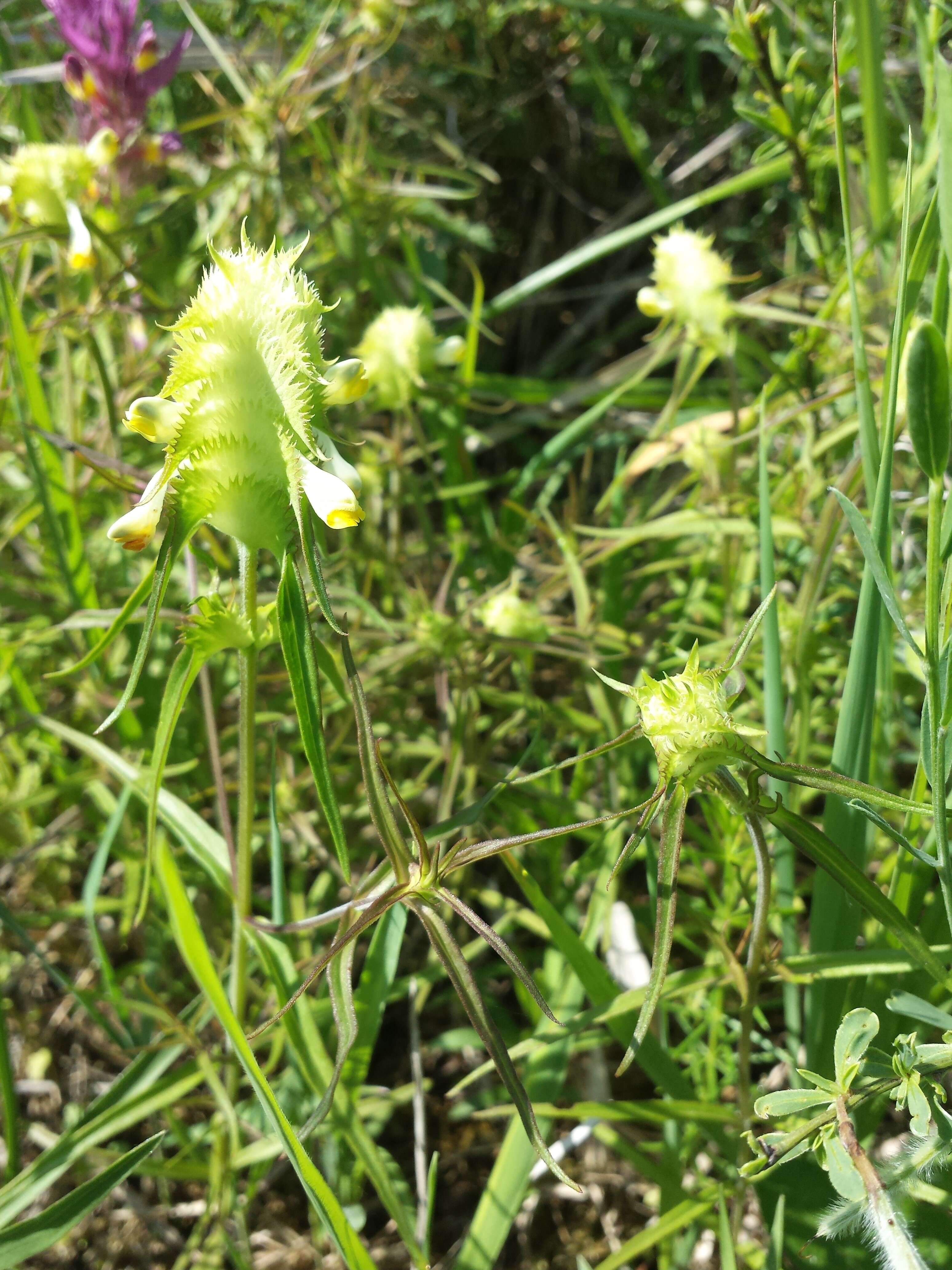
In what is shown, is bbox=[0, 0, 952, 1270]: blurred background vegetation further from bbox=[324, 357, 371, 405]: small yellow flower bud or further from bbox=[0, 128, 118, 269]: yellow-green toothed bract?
bbox=[324, 357, 371, 405]: small yellow flower bud

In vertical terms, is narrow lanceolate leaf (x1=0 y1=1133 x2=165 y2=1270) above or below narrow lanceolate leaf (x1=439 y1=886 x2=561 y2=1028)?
below

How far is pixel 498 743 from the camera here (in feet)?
4.57

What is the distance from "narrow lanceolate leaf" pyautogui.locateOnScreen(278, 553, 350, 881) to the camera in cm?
64

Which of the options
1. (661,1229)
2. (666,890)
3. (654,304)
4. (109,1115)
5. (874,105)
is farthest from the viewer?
(654,304)

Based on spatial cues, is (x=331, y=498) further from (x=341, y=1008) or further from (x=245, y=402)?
(x=341, y=1008)

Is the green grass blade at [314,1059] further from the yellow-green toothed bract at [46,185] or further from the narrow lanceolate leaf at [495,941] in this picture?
the yellow-green toothed bract at [46,185]

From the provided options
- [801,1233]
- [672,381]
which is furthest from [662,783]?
[672,381]

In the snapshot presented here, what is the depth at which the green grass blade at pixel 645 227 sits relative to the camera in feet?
4.54

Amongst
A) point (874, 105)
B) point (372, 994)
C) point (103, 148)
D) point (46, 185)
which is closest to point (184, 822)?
point (372, 994)

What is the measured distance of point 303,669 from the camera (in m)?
0.66

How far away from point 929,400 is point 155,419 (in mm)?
520

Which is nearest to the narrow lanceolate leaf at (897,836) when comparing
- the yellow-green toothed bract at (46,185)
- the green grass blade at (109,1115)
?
the green grass blade at (109,1115)

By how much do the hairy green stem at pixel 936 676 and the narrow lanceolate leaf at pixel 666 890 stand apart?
0.18m

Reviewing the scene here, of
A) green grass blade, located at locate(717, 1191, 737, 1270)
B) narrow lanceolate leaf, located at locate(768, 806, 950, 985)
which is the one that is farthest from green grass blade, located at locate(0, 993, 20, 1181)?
narrow lanceolate leaf, located at locate(768, 806, 950, 985)
